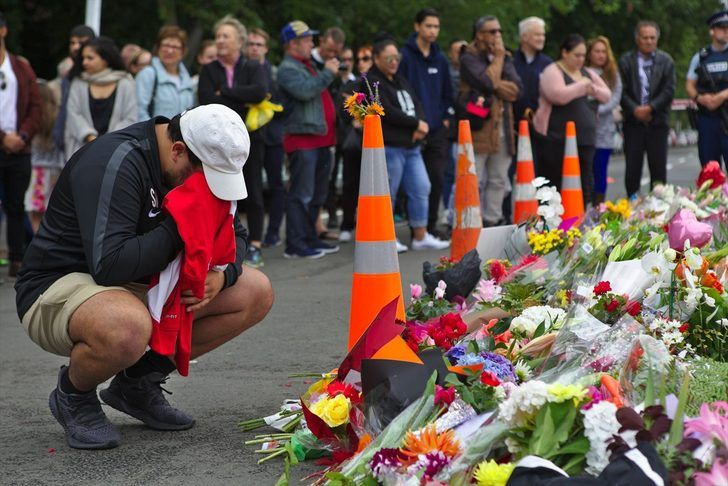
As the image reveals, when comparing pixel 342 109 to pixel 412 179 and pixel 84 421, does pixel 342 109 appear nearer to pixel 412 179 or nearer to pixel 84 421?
pixel 412 179

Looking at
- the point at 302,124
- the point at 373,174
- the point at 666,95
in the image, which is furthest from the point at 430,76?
the point at 373,174

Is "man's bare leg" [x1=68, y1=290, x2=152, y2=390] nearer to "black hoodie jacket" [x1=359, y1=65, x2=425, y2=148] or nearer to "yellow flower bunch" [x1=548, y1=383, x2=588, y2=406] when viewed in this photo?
"yellow flower bunch" [x1=548, y1=383, x2=588, y2=406]

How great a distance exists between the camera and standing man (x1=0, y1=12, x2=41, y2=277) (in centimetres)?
993

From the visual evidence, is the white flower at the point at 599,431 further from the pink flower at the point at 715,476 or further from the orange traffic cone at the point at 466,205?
the orange traffic cone at the point at 466,205

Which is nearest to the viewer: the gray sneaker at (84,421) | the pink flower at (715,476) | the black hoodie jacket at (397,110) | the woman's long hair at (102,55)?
the pink flower at (715,476)

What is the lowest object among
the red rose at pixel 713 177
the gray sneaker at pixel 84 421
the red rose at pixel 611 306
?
the gray sneaker at pixel 84 421

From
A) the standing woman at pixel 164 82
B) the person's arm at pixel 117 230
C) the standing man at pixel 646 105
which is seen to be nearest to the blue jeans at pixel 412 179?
the standing woman at pixel 164 82

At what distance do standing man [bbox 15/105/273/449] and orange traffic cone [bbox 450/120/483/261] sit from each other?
367 centimetres

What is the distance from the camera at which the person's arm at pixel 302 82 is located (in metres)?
11.0

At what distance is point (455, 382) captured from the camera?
12.9 ft

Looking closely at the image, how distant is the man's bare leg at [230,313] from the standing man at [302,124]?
5646 mm

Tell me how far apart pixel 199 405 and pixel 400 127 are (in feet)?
19.1

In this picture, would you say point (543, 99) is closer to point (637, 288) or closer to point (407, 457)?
point (637, 288)

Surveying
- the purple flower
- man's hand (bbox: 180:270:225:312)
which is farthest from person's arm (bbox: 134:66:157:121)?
the purple flower
